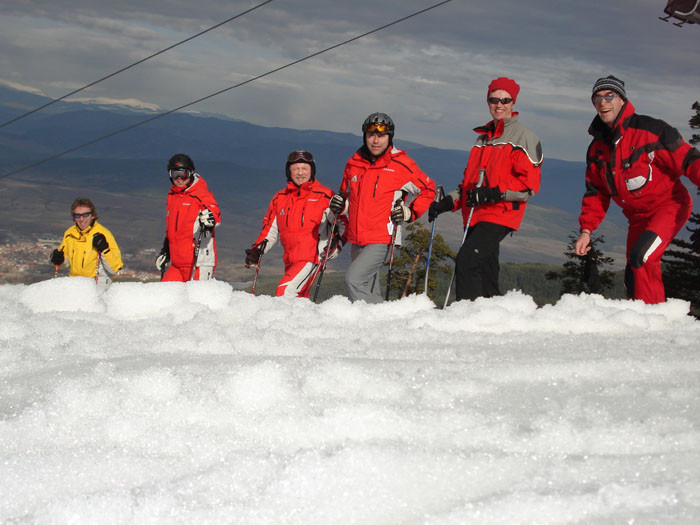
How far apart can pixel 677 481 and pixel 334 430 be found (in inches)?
40.2

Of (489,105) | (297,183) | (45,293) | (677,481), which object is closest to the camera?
(677,481)

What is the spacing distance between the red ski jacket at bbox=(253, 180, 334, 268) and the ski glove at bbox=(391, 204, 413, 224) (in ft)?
3.73

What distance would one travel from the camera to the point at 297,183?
8227mm

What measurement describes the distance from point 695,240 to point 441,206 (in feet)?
140

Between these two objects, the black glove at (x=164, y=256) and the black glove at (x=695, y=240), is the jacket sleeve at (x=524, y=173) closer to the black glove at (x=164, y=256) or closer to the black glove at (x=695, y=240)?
the black glove at (x=164, y=256)

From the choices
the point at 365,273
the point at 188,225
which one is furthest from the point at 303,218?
the point at 188,225

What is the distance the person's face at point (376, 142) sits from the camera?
7.25 metres

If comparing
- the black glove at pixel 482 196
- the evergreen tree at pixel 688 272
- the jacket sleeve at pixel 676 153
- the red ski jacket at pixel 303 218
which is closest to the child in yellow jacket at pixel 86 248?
the red ski jacket at pixel 303 218

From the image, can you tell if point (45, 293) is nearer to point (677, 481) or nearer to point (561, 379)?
point (561, 379)

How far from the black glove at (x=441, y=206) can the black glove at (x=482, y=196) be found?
383 millimetres

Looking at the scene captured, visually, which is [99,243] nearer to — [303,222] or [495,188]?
[303,222]

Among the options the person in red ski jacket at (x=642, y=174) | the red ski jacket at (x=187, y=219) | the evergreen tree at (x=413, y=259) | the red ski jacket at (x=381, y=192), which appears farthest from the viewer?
the evergreen tree at (x=413, y=259)

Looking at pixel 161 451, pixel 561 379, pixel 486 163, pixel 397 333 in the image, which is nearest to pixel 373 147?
pixel 486 163

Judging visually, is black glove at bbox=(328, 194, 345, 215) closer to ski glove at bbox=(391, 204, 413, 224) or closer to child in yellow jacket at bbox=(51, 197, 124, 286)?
ski glove at bbox=(391, 204, 413, 224)
